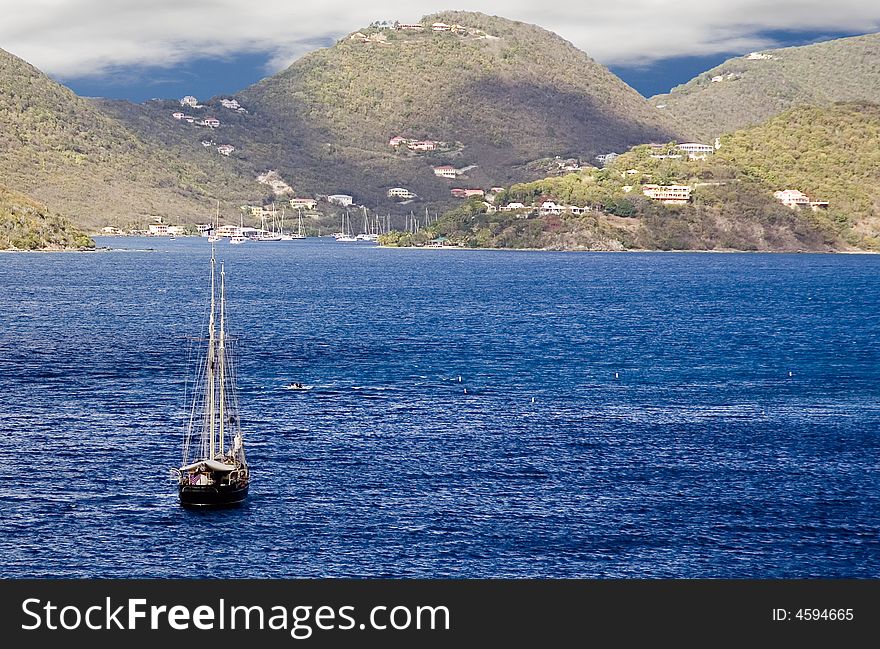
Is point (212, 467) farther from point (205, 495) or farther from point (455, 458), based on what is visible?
point (455, 458)

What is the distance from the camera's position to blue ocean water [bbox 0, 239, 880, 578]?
6178 cm

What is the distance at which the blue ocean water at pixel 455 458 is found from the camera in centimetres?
6178

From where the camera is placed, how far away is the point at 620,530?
65.9 m

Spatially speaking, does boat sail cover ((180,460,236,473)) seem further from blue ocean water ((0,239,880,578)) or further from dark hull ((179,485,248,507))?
blue ocean water ((0,239,880,578))

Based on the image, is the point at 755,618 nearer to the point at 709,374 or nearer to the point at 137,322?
the point at 709,374

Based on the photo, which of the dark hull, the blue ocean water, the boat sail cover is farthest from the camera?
the boat sail cover

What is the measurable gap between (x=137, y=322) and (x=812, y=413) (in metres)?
93.2

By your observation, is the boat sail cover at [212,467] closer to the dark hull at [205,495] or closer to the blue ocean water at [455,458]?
the dark hull at [205,495]

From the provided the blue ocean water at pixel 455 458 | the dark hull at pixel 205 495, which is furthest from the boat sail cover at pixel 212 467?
the blue ocean water at pixel 455 458

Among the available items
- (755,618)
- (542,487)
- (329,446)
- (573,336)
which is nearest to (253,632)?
(755,618)

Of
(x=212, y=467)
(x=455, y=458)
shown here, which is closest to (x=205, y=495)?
(x=212, y=467)

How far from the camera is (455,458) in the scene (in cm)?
8094

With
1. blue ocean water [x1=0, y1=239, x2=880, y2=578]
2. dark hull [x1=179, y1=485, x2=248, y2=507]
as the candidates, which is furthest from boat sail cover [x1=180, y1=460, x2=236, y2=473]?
blue ocean water [x1=0, y1=239, x2=880, y2=578]

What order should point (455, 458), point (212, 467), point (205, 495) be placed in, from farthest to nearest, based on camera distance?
point (455, 458), point (212, 467), point (205, 495)
